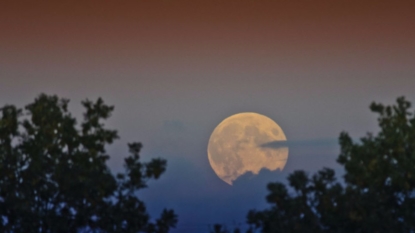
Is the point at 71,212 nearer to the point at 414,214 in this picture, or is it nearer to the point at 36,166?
the point at 36,166

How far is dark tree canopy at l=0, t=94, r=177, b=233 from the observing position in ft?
85.0

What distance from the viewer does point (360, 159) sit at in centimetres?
2622

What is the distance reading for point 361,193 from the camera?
1001 inches

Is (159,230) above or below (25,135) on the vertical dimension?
below

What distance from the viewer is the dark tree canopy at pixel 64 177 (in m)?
25.9

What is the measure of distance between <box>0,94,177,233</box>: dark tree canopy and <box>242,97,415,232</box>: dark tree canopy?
3.55 meters

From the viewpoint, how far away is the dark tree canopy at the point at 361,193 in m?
24.8

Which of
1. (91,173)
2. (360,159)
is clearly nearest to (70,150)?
(91,173)

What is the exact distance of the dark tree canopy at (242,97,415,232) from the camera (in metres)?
24.8

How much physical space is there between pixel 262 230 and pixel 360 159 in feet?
11.4

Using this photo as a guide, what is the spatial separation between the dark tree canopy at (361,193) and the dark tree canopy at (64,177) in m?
3.55

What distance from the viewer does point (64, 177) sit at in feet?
85.7

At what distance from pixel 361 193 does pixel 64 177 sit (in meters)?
8.38

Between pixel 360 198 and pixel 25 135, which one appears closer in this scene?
pixel 360 198
